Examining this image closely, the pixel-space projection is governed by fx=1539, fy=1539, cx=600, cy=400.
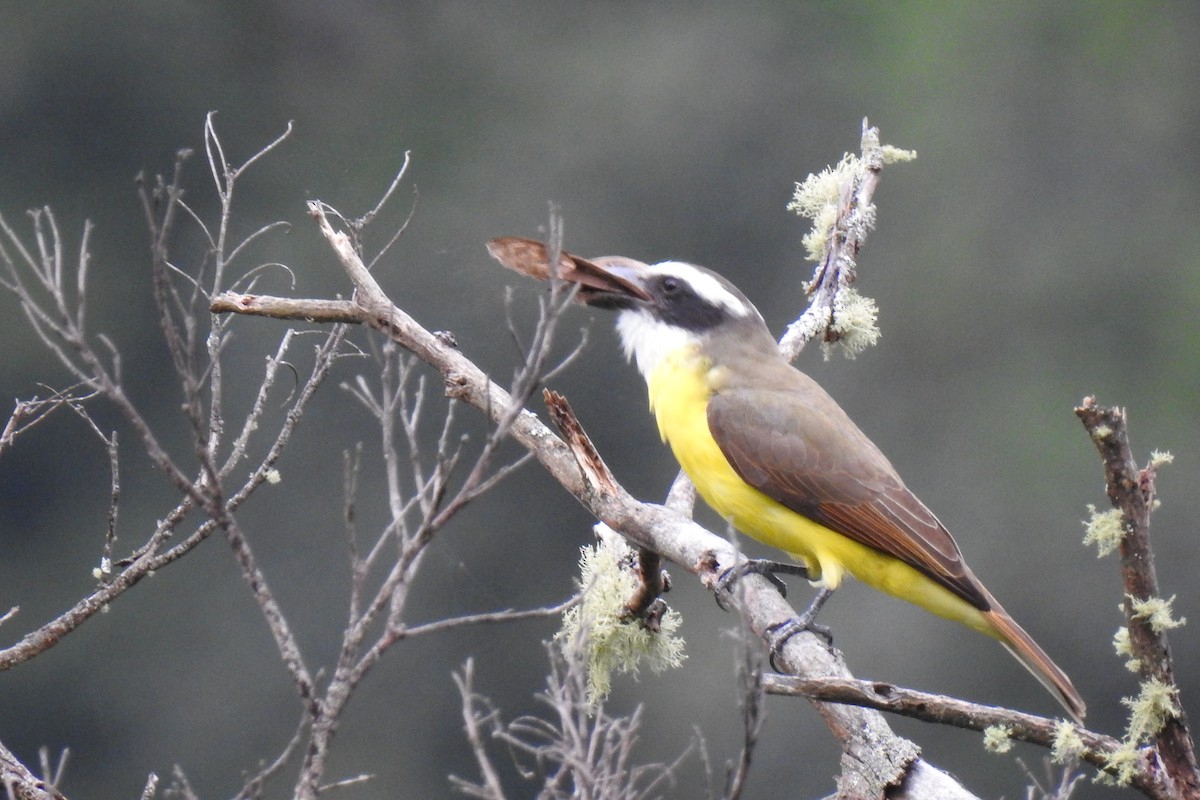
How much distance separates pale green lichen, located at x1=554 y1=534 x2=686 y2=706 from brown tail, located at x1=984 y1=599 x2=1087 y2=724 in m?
0.94

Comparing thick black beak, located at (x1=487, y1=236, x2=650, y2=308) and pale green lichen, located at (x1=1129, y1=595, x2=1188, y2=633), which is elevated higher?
thick black beak, located at (x1=487, y1=236, x2=650, y2=308)

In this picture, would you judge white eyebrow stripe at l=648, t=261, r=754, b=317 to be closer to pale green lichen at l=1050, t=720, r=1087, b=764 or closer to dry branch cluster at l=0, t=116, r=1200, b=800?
dry branch cluster at l=0, t=116, r=1200, b=800

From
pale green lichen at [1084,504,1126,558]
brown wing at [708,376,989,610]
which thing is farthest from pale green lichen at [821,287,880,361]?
pale green lichen at [1084,504,1126,558]

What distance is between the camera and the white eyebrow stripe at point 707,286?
5012mm

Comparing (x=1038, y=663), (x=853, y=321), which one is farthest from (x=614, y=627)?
(x=853, y=321)

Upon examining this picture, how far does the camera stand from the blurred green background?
15812 millimetres

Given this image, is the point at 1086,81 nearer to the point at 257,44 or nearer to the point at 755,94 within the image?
the point at 755,94

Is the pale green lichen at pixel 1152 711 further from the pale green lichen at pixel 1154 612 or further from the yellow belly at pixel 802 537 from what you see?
the yellow belly at pixel 802 537

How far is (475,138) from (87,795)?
896 centimetres

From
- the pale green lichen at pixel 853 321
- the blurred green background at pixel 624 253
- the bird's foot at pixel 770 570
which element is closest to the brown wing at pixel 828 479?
the bird's foot at pixel 770 570

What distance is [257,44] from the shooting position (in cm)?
1980

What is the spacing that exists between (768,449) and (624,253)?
478 inches

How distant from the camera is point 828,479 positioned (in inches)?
184

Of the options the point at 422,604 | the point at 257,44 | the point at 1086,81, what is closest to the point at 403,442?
the point at 422,604
